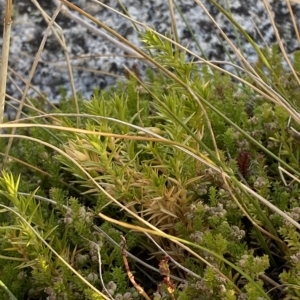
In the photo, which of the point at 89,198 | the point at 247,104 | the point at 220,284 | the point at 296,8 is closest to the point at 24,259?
the point at 89,198

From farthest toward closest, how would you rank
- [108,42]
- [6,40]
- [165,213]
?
[108,42] < [165,213] < [6,40]

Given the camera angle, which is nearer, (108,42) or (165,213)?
(165,213)

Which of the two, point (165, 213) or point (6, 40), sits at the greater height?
point (6, 40)

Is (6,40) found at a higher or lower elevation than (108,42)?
higher

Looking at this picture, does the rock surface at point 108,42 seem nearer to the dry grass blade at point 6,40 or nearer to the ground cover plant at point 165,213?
the ground cover plant at point 165,213

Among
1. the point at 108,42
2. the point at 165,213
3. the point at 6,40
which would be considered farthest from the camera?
the point at 108,42

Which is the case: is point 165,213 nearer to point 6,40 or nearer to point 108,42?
point 6,40

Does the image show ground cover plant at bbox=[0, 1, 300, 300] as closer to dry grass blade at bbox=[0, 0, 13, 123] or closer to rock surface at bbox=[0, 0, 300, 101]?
dry grass blade at bbox=[0, 0, 13, 123]

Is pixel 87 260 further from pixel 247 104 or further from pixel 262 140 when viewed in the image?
pixel 247 104

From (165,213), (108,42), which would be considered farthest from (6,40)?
(108,42)
